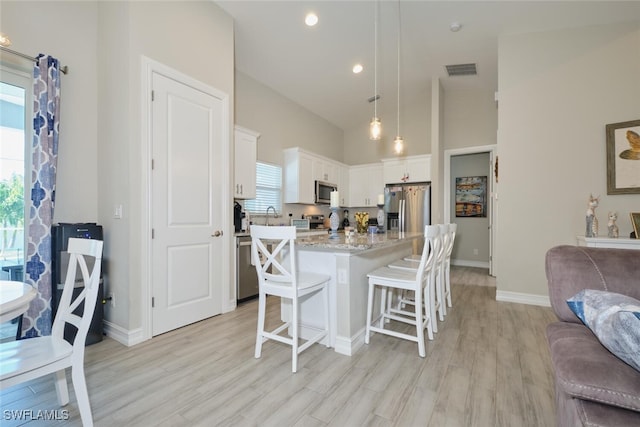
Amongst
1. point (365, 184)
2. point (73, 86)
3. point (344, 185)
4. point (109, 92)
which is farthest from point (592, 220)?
point (73, 86)

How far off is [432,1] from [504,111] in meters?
1.68

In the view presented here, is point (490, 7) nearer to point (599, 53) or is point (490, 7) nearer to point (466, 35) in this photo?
point (466, 35)

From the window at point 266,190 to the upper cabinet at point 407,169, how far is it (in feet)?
7.70

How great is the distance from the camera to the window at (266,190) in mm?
4762

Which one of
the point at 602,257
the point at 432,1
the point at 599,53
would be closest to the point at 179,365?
the point at 602,257

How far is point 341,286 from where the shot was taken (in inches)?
92.2

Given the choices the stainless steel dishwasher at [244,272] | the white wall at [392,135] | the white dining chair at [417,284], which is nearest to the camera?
the white dining chair at [417,284]

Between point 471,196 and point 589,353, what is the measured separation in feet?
20.1

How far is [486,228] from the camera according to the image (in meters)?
6.41

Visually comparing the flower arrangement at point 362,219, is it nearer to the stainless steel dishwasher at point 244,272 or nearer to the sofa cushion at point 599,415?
the stainless steel dishwasher at point 244,272

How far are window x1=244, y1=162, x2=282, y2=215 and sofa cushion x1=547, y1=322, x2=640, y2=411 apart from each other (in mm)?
4053

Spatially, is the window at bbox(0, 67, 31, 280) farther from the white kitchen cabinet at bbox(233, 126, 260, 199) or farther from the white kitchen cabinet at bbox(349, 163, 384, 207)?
the white kitchen cabinet at bbox(349, 163, 384, 207)

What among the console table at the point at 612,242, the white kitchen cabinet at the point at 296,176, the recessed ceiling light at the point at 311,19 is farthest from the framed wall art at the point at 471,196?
the recessed ceiling light at the point at 311,19

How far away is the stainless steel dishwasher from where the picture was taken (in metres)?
3.55
